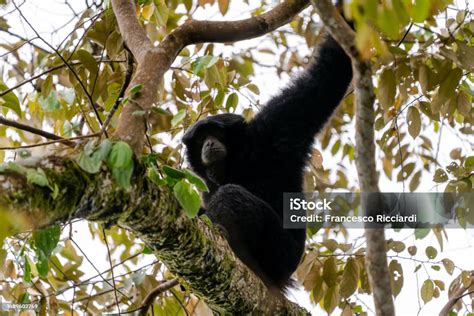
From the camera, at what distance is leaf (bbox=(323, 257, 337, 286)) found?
4980mm

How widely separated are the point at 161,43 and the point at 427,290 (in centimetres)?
304

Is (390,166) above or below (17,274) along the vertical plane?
above

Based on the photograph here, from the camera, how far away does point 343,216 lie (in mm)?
5809

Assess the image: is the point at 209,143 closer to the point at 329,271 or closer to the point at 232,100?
the point at 232,100

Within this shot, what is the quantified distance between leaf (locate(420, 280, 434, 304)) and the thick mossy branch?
4.32 ft

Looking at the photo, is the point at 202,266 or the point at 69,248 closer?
the point at 202,266

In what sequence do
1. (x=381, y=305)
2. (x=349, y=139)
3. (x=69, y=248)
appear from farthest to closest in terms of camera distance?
(x=349, y=139)
(x=69, y=248)
(x=381, y=305)

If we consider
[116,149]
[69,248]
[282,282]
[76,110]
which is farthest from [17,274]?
[116,149]

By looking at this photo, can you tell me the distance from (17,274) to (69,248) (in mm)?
603

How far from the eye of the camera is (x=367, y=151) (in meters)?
2.98

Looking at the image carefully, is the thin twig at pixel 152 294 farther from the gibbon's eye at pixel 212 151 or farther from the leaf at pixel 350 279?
the gibbon's eye at pixel 212 151

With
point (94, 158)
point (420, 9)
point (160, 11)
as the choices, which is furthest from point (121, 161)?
point (160, 11)

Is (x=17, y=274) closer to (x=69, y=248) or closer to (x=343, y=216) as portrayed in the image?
(x=69, y=248)

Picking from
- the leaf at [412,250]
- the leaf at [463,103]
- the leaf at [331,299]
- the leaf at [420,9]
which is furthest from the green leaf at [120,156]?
the leaf at [412,250]
